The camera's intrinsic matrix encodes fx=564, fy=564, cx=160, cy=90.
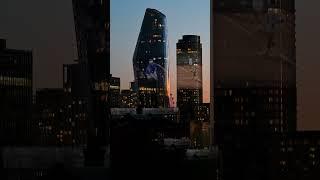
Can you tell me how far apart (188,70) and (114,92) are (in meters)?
1.21

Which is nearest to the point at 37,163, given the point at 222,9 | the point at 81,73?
the point at 81,73

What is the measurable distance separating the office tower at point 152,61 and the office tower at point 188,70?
344 mm

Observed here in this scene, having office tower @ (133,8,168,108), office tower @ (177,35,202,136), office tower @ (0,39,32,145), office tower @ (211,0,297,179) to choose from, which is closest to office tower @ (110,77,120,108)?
office tower @ (133,8,168,108)

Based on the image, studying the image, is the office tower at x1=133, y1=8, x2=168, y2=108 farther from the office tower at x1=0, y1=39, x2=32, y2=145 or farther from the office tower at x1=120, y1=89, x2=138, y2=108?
the office tower at x1=0, y1=39, x2=32, y2=145

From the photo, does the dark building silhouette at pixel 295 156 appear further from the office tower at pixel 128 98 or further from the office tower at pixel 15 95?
the office tower at pixel 15 95

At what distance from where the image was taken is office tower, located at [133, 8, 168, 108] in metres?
6.93

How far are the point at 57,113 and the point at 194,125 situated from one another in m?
2.24

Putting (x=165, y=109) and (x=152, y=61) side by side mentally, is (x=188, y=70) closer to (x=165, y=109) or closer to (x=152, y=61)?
(x=152, y=61)

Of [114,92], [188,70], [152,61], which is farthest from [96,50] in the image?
[188,70]

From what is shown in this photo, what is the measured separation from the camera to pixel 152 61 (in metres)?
7.34

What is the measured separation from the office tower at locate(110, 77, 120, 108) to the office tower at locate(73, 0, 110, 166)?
31 centimetres

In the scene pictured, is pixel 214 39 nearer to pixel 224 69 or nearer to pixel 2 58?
pixel 224 69

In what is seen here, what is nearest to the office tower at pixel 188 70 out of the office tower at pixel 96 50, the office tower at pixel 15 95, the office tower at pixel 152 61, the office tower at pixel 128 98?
the office tower at pixel 152 61

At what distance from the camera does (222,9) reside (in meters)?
7.25
